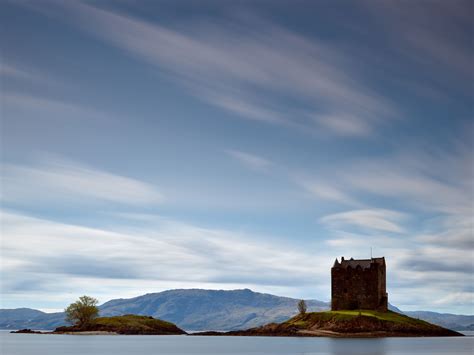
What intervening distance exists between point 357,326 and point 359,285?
68.1 feet

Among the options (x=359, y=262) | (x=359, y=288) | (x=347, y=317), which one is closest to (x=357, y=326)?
(x=347, y=317)

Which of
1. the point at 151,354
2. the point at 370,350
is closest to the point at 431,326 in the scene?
the point at 370,350

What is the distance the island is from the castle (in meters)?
5.14

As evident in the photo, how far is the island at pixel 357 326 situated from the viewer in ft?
516

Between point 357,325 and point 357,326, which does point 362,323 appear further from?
point 357,326

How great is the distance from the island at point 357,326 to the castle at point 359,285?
5139 millimetres

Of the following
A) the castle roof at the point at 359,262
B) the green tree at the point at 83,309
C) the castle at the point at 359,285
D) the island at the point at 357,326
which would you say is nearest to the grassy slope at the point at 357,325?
the island at the point at 357,326

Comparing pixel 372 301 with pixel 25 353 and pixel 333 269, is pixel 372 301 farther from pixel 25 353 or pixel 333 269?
pixel 25 353

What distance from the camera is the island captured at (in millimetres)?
157125

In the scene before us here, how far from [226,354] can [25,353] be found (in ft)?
127

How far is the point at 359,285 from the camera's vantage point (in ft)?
580

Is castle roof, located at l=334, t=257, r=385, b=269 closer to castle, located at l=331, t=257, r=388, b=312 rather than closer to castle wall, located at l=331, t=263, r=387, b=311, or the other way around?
castle, located at l=331, t=257, r=388, b=312

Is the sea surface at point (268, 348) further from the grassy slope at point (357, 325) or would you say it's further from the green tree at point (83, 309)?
the green tree at point (83, 309)

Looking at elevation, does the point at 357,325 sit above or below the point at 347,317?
below
